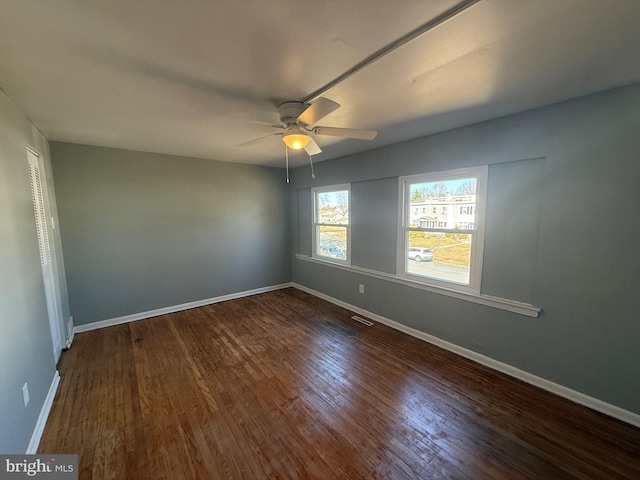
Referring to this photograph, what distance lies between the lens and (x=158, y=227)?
3908 millimetres

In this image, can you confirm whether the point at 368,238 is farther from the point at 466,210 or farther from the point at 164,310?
the point at 164,310

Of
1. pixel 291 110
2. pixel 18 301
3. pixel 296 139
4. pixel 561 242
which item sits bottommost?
pixel 18 301

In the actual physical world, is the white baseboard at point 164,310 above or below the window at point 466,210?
below

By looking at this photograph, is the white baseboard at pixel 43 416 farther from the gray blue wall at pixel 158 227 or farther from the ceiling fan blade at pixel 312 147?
the ceiling fan blade at pixel 312 147

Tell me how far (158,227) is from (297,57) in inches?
138

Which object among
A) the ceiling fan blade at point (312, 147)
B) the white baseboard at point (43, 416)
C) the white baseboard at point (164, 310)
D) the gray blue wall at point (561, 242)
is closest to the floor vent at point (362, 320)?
the gray blue wall at point (561, 242)

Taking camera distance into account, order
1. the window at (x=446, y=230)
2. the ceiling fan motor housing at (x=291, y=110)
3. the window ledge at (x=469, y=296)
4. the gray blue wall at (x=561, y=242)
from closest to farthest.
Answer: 1. the gray blue wall at (x=561, y=242)
2. the ceiling fan motor housing at (x=291, y=110)
3. the window ledge at (x=469, y=296)
4. the window at (x=446, y=230)

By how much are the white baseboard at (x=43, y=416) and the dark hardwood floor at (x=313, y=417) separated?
0.04m

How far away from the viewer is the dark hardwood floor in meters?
1.59

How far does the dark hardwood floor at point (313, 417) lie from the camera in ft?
5.23

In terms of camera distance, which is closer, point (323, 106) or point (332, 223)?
point (323, 106)

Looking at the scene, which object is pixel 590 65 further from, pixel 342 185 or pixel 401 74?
pixel 342 185

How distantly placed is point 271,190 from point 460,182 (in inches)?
132

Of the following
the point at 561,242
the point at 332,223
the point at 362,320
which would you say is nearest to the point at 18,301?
the point at 362,320
